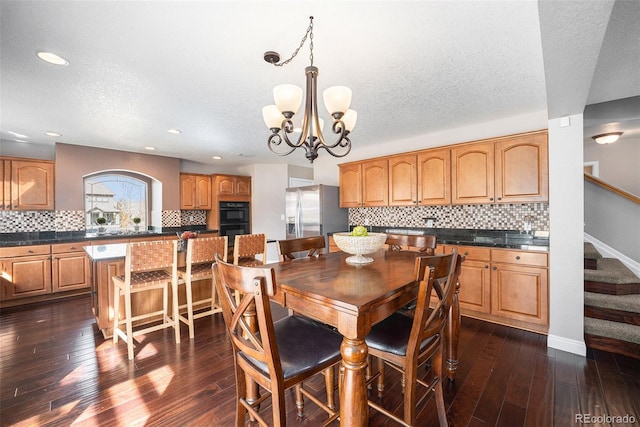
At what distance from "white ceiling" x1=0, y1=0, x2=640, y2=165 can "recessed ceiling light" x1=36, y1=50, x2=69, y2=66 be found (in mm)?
44

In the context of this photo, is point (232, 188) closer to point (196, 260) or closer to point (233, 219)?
point (233, 219)

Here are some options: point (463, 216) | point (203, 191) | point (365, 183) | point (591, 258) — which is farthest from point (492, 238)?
point (203, 191)

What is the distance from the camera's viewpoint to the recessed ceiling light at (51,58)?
183 cm

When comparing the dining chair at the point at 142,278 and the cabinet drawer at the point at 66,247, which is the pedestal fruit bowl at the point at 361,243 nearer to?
the dining chair at the point at 142,278

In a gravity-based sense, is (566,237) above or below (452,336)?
above

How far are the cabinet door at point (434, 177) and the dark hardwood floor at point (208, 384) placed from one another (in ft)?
5.49

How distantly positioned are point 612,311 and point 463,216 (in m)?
1.67

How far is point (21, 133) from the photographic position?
367 cm

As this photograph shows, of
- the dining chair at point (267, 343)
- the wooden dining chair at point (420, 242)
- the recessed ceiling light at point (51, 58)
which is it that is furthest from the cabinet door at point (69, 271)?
the wooden dining chair at point (420, 242)

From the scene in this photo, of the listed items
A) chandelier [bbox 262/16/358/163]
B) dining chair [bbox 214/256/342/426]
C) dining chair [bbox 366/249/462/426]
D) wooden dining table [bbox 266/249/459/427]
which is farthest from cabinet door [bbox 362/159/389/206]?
dining chair [bbox 214/256/342/426]

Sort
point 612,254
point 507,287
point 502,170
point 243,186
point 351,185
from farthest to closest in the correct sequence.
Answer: point 243,186
point 351,185
point 612,254
point 502,170
point 507,287

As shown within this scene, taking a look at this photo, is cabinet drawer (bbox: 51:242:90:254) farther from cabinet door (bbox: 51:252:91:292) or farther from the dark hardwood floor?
the dark hardwood floor

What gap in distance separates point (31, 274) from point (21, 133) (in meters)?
1.95

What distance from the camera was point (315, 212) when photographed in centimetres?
465
